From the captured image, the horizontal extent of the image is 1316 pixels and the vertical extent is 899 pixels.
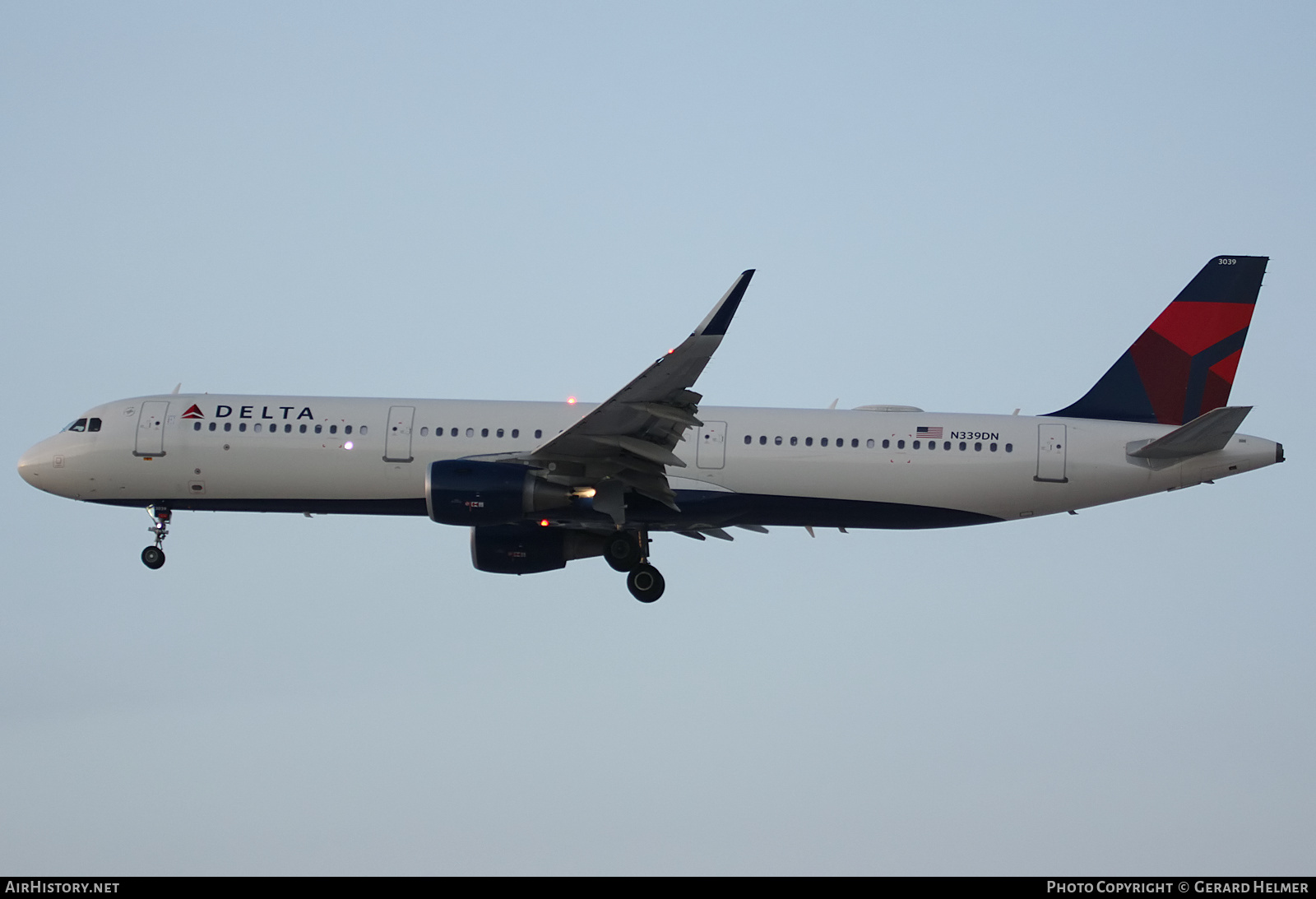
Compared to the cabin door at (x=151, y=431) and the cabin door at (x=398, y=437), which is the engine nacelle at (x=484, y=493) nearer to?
the cabin door at (x=398, y=437)

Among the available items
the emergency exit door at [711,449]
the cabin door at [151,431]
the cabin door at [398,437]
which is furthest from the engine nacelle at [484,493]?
the cabin door at [151,431]

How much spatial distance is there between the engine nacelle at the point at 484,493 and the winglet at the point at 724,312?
6.30m

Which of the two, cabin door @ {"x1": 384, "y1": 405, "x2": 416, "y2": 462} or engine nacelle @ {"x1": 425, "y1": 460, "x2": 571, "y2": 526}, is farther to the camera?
cabin door @ {"x1": 384, "y1": 405, "x2": 416, "y2": 462}

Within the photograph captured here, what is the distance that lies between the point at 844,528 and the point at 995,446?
4.03m

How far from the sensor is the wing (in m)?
31.6

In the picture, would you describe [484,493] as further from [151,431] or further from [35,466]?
[35,466]

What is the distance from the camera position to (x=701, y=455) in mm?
37281

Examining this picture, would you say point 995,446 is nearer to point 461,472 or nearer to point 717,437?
point 717,437

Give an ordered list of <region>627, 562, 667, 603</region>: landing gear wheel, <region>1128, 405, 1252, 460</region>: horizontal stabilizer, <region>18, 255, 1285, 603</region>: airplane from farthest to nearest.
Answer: <region>627, 562, 667, 603</region>: landing gear wheel < <region>18, 255, 1285, 603</region>: airplane < <region>1128, 405, 1252, 460</region>: horizontal stabilizer

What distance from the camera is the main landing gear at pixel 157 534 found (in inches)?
1567

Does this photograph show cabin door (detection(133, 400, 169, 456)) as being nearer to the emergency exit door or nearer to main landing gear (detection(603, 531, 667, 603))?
main landing gear (detection(603, 531, 667, 603))

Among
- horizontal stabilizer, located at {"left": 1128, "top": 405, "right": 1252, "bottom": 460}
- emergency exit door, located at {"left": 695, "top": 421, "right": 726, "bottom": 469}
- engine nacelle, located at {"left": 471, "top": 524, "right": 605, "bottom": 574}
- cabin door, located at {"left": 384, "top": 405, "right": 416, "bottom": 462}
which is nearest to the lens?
horizontal stabilizer, located at {"left": 1128, "top": 405, "right": 1252, "bottom": 460}

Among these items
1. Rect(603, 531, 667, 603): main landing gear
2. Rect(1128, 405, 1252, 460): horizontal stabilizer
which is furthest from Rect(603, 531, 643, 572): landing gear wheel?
Rect(1128, 405, 1252, 460): horizontal stabilizer

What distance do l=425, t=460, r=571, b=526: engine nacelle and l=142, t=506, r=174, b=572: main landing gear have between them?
8.24 meters
